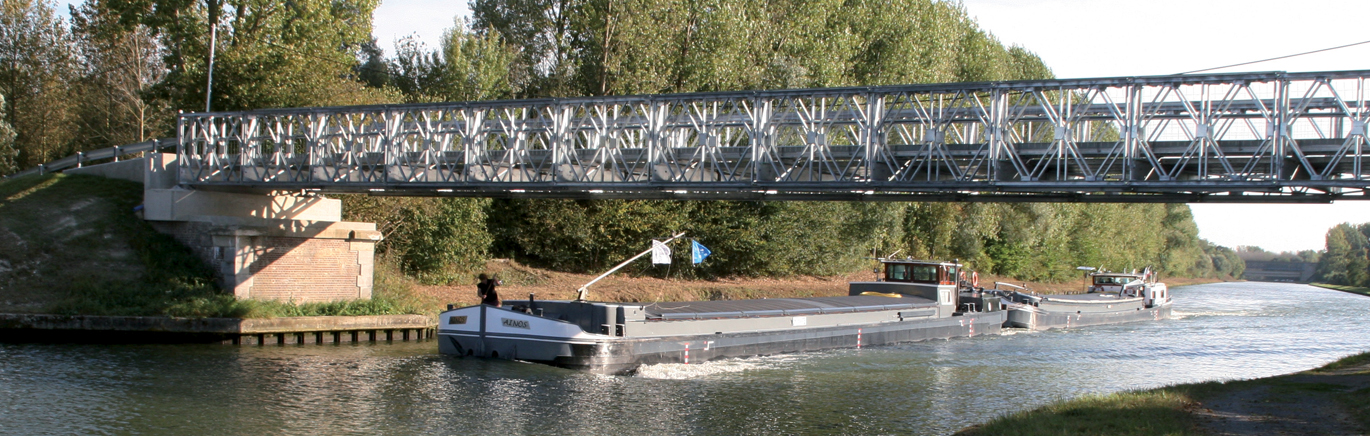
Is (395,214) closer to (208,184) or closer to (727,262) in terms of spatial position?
(208,184)

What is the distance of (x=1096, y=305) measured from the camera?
151 feet

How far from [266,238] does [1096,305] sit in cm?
3516

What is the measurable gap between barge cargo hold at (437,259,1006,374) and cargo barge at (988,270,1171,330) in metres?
7.76

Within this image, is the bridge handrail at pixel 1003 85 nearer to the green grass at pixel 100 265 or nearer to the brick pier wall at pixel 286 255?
the brick pier wall at pixel 286 255

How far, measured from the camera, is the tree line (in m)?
36.9

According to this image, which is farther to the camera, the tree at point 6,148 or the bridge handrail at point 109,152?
the tree at point 6,148

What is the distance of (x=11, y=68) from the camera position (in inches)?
1906

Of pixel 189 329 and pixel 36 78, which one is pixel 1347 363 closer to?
pixel 189 329

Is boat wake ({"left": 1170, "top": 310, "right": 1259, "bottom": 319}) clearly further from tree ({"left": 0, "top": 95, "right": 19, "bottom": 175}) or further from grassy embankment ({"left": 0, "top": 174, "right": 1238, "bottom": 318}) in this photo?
tree ({"left": 0, "top": 95, "right": 19, "bottom": 175})

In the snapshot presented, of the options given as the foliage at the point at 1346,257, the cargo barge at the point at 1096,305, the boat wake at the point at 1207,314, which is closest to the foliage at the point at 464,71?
the cargo barge at the point at 1096,305

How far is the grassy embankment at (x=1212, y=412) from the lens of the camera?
43.3 ft

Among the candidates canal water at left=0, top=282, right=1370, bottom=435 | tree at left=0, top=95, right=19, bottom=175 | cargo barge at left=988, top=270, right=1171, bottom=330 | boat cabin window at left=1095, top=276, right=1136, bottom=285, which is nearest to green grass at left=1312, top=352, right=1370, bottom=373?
canal water at left=0, top=282, right=1370, bottom=435

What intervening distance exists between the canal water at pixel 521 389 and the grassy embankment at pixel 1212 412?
2.76m

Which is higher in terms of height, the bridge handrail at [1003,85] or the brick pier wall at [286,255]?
the bridge handrail at [1003,85]
